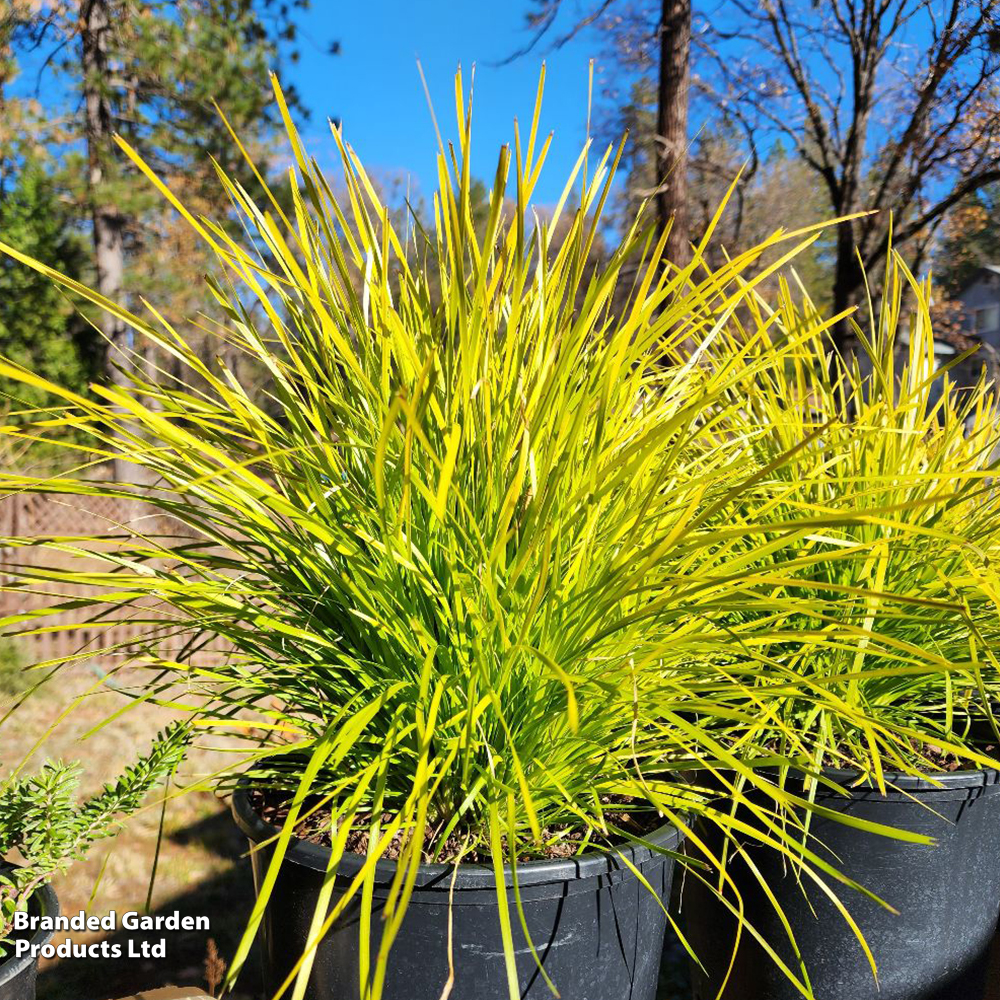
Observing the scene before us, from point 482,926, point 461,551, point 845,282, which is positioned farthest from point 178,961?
point 845,282

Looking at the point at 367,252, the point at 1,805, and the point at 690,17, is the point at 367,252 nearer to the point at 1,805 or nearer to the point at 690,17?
the point at 1,805

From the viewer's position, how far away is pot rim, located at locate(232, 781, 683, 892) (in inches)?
32.0

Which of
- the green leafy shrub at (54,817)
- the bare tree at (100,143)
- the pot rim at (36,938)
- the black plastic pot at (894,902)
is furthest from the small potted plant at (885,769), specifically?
the bare tree at (100,143)

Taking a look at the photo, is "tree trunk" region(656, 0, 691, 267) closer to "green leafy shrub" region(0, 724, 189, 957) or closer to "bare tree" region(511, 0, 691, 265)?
"bare tree" region(511, 0, 691, 265)

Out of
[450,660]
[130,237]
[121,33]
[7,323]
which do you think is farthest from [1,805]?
[130,237]

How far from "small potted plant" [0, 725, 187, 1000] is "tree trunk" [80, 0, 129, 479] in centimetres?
747

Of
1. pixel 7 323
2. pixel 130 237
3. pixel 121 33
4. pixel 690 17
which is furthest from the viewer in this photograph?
pixel 130 237

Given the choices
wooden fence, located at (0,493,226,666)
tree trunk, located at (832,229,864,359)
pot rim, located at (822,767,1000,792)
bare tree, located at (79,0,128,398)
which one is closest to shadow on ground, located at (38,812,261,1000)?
pot rim, located at (822,767,1000,792)

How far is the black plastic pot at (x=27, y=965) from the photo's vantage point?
0.87 metres

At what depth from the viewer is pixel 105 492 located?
96 cm

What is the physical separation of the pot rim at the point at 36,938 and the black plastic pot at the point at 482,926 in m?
0.26

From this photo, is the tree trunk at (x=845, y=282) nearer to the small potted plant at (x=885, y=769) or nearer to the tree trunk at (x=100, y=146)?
the small potted plant at (x=885, y=769)

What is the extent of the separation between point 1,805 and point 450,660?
0.57 metres

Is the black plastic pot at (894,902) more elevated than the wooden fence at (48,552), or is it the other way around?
the wooden fence at (48,552)
